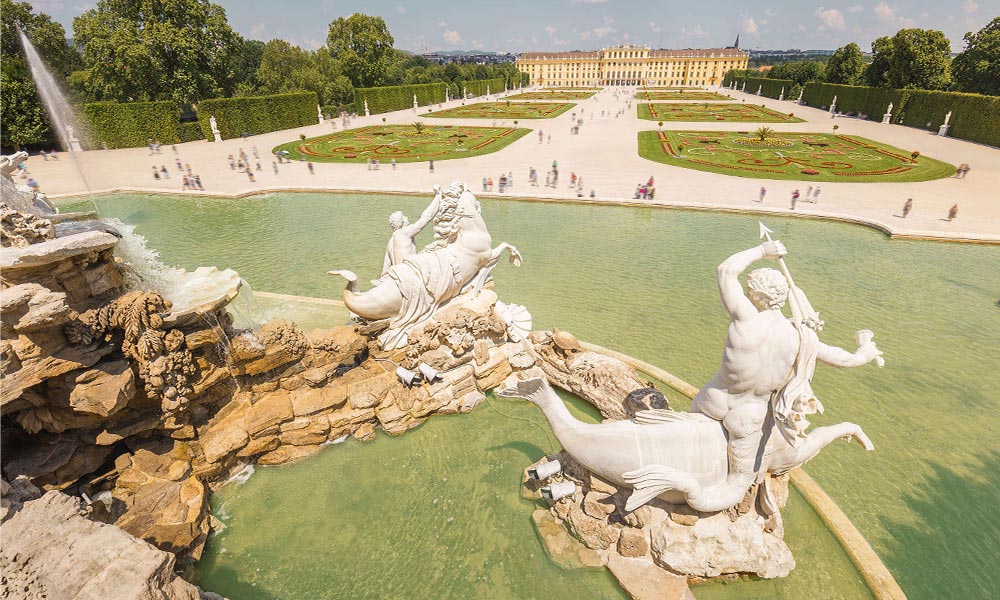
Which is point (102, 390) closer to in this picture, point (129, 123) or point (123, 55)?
point (129, 123)

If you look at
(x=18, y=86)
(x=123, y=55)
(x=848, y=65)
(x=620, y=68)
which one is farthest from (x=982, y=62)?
(x=620, y=68)

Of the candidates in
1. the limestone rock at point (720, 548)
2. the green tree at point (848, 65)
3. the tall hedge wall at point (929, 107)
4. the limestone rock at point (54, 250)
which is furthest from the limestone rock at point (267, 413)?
the green tree at point (848, 65)

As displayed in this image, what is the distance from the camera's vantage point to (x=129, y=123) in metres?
34.8

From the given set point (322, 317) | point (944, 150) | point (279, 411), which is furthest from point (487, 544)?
point (944, 150)

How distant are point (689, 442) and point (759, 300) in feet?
6.06

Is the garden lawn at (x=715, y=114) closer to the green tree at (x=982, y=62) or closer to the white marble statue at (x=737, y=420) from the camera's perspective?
the green tree at (x=982, y=62)

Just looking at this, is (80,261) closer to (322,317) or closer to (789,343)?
(322,317)

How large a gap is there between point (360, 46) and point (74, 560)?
222 ft

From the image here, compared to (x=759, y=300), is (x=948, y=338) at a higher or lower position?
lower

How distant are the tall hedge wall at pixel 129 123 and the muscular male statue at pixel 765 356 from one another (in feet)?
147

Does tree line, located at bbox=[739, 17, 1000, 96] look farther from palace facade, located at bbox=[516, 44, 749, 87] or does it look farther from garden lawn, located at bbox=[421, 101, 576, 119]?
palace facade, located at bbox=[516, 44, 749, 87]

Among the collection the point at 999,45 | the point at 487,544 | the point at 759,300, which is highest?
the point at 999,45

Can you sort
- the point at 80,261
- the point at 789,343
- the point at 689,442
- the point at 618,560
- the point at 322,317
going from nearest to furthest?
the point at 789,343 → the point at 689,442 → the point at 618,560 → the point at 80,261 → the point at 322,317

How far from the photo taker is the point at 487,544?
6.16 m
